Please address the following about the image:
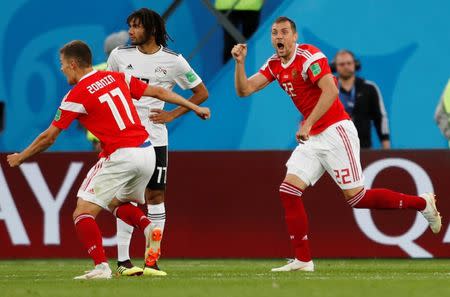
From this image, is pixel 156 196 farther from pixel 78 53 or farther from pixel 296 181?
pixel 78 53

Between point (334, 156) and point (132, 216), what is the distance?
1.75 metres

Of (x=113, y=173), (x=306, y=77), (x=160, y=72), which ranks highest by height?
(x=160, y=72)

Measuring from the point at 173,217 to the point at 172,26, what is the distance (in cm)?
396

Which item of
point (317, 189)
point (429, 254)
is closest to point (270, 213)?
point (317, 189)

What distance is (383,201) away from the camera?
12328mm

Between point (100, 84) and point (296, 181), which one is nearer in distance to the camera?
point (100, 84)

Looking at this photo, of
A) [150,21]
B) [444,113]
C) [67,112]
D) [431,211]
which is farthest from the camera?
[444,113]

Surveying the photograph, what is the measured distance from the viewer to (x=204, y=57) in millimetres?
17938

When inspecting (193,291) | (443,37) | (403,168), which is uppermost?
(443,37)

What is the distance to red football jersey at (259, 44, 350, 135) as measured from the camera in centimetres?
1184

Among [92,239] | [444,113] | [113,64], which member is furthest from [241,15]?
[92,239]

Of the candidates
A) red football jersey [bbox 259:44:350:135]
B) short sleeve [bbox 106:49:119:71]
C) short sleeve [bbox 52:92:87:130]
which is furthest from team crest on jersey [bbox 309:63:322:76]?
short sleeve [bbox 52:92:87:130]

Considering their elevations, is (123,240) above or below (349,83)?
below

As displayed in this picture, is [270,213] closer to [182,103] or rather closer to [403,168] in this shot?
[403,168]
